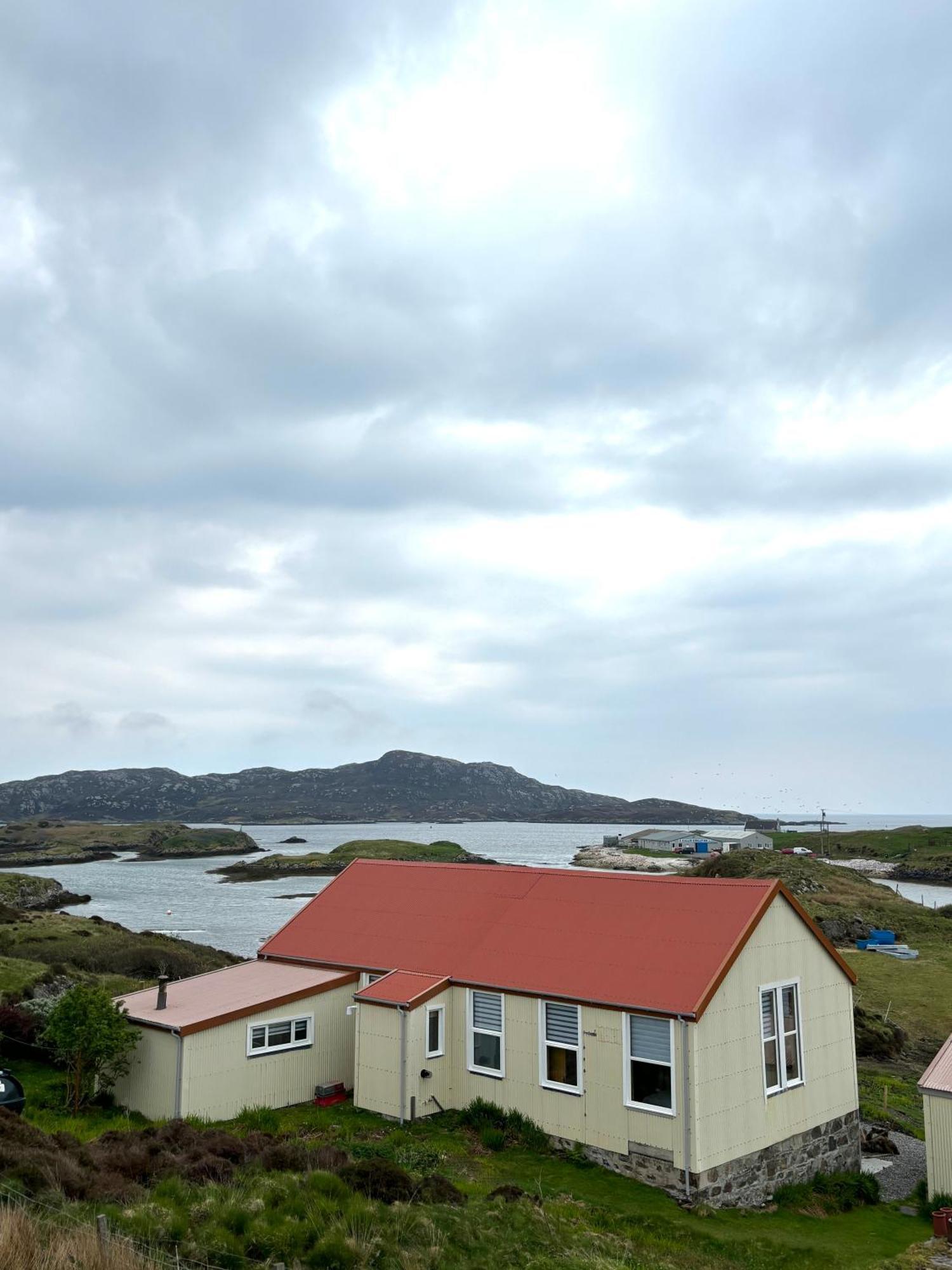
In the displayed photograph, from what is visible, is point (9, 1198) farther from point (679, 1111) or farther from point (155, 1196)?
point (679, 1111)

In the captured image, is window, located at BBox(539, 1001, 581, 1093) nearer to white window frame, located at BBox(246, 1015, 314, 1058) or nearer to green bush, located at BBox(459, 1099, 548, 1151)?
green bush, located at BBox(459, 1099, 548, 1151)

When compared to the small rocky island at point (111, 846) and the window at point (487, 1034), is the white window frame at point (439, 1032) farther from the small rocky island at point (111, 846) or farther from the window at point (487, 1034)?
the small rocky island at point (111, 846)

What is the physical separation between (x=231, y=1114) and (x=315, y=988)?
316 centimetres

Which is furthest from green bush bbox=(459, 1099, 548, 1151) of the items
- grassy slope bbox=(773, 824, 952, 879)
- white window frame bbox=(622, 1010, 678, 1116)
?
grassy slope bbox=(773, 824, 952, 879)

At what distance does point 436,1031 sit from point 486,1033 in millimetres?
1207

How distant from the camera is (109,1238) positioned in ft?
31.7

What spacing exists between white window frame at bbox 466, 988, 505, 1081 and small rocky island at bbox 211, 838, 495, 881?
104853 millimetres

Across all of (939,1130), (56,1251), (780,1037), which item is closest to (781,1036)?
(780,1037)

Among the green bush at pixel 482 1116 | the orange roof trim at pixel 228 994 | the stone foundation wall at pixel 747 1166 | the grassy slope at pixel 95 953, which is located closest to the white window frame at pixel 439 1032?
the green bush at pixel 482 1116

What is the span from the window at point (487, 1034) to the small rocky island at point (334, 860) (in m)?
105

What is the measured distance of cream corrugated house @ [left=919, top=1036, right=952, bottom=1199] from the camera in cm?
1948

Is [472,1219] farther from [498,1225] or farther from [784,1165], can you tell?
[784,1165]

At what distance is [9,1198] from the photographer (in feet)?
A: 35.6

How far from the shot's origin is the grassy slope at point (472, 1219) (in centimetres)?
1153
